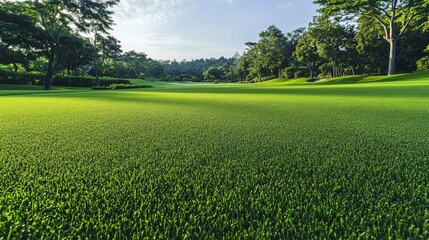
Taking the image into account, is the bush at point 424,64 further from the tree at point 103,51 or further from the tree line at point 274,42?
the tree at point 103,51

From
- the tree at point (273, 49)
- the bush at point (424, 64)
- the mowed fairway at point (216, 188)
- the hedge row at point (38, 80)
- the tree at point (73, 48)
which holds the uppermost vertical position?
the tree at point (273, 49)

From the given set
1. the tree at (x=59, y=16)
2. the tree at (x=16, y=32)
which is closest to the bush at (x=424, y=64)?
the tree at (x=59, y=16)

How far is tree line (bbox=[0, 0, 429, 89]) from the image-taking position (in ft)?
59.4

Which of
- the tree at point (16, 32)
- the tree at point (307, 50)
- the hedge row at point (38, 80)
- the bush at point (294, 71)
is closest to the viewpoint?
Answer: the tree at point (16, 32)

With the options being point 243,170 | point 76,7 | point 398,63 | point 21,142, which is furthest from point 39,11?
point 398,63

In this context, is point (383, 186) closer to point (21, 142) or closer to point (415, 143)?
point (415, 143)

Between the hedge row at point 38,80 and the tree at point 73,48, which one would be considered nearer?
the tree at point 73,48

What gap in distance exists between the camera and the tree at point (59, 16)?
16786 mm

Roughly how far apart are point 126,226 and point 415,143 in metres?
1.96

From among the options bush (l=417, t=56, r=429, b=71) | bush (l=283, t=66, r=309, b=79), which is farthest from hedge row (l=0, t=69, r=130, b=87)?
bush (l=417, t=56, r=429, b=71)

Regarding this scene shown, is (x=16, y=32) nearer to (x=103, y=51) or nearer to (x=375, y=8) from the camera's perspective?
(x=103, y=51)

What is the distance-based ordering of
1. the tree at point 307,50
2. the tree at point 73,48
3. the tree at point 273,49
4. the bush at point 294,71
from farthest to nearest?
the tree at point 273,49 → the bush at point 294,71 → the tree at point 307,50 → the tree at point 73,48

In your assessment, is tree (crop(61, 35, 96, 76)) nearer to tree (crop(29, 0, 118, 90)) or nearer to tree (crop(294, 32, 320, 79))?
tree (crop(29, 0, 118, 90))

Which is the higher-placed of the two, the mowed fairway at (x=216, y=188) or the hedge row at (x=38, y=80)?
the hedge row at (x=38, y=80)
